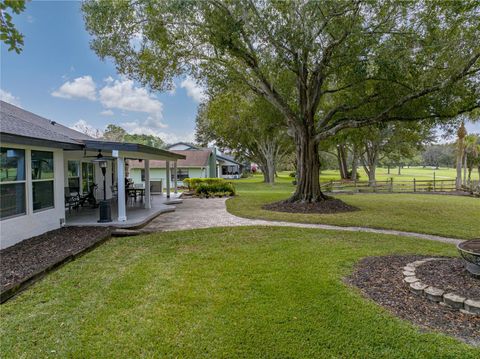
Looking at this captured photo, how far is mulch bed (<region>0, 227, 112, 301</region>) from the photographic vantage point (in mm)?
4535

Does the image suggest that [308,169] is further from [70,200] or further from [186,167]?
[186,167]

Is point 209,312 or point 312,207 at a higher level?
point 312,207

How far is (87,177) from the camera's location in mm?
13023

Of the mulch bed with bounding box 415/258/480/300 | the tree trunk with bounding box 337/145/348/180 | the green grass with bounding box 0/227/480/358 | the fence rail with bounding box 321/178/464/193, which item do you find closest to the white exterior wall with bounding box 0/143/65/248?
the green grass with bounding box 0/227/480/358

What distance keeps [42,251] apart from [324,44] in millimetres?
9760

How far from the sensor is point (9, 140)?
552 cm

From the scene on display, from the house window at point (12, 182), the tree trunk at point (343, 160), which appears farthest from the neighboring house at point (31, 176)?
the tree trunk at point (343, 160)

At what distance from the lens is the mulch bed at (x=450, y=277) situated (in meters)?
3.62

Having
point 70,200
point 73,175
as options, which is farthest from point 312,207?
point 73,175

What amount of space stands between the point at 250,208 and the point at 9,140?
28.3 ft

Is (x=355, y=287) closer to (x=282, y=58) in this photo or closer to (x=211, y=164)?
(x=282, y=58)

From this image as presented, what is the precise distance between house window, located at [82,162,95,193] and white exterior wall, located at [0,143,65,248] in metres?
4.88

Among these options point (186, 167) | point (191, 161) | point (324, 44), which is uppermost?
point (324, 44)

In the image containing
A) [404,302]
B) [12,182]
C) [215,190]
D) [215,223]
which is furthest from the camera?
[215,190]
